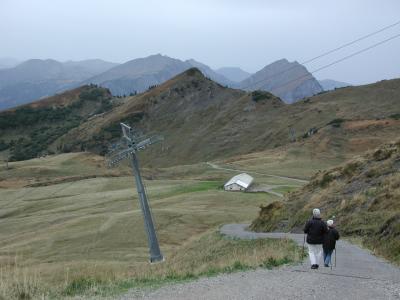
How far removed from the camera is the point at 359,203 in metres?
29.9

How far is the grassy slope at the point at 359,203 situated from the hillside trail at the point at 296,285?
290cm

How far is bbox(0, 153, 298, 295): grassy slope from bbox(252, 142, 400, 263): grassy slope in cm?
360

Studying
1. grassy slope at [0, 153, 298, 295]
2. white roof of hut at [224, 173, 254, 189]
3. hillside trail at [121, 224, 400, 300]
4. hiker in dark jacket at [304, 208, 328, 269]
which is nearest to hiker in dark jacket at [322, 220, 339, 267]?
hiker in dark jacket at [304, 208, 328, 269]

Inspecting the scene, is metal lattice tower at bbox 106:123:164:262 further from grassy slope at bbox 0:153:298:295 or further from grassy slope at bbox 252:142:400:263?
grassy slope at bbox 252:142:400:263

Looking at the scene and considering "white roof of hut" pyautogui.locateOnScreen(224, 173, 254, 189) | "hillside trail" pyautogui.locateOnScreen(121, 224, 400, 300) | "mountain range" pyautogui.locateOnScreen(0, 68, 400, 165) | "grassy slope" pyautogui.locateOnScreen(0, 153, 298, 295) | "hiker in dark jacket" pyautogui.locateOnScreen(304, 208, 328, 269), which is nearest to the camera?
"hillside trail" pyautogui.locateOnScreen(121, 224, 400, 300)

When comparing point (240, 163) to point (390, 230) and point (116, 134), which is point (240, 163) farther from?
point (390, 230)

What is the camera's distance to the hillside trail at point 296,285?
12.6 meters

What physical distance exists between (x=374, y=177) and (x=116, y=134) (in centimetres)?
12750

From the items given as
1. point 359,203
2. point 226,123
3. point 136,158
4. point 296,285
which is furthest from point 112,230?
point 226,123

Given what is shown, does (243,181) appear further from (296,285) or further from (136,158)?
(296,285)

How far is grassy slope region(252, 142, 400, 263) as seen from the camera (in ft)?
73.1

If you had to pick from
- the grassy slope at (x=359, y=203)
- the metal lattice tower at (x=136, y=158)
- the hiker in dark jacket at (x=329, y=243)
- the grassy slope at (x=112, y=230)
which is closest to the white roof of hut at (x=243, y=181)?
the grassy slope at (x=112, y=230)

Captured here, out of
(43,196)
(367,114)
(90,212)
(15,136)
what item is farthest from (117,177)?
(15,136)

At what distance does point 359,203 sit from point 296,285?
681 inches
